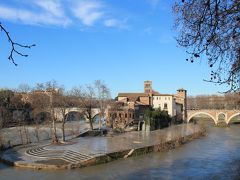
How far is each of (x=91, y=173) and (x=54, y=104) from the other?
13298 mm

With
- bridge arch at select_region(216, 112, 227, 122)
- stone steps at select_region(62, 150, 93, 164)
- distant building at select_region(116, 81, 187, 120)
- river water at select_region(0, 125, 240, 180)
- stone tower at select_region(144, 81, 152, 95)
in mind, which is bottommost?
river water at select_region(0, 125, 240, 180)

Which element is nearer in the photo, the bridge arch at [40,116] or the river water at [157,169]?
the river water at [157,169]

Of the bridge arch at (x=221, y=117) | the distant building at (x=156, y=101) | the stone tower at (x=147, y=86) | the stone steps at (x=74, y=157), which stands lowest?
the stone steps at (x=74, y=157)

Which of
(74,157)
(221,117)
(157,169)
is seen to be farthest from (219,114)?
(157,169)

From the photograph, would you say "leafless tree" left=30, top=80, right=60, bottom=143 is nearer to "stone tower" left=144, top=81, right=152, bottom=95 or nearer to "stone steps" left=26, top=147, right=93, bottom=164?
"stone steps" left=26, top=147, right=93, bottom=164

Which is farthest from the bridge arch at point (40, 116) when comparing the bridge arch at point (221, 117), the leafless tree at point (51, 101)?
the bridge arch at point (221, 117)

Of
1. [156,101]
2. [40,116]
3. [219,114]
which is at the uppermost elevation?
[156,101]

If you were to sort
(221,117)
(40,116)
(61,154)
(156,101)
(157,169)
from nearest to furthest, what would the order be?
(157,169) < (61,154) < (40,116) < (156,101) < (221,117)

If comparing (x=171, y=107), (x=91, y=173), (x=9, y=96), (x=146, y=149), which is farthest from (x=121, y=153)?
(x=171, y=107)

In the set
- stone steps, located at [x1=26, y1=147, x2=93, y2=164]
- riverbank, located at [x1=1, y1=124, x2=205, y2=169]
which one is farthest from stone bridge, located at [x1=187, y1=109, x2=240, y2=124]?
stone steps, located at [x1=26, y1=147, x2=93, y2=164]

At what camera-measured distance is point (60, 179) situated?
65.5 feet

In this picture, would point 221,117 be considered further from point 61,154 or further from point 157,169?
point 157,169

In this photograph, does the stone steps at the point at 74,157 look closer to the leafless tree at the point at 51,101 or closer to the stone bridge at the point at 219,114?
the leafless tree at the point at 51,101

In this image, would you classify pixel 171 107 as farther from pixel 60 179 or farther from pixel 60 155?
pixel 60 179
